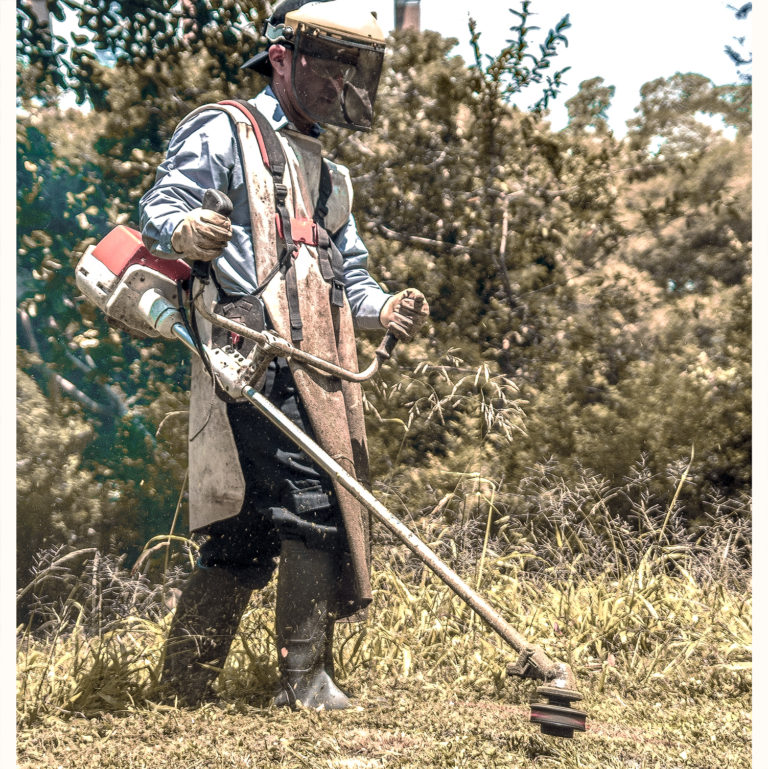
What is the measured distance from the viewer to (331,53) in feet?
11.2

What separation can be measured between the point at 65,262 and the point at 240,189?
5.36 feet

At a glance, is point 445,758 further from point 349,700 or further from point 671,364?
point 671,364

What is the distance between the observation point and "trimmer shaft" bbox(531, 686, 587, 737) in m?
2.88

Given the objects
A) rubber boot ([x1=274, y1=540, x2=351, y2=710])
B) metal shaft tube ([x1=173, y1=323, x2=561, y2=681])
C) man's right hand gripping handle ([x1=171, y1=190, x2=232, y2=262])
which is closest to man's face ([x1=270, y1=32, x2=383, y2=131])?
man's right hand gripping handle ([x1=171, y1=190, x2=232, y2=262])

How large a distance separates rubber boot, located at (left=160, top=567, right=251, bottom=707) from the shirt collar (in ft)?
4.65

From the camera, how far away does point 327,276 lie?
343 cm

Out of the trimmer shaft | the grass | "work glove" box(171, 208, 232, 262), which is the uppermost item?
"work glove" box(171, 208, 232, 262)

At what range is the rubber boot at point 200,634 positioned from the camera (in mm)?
3383

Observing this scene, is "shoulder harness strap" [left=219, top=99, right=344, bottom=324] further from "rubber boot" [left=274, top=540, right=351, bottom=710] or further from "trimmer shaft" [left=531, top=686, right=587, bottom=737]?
"trimmer shaft" [left=531, top=686, right=587, bottom=737]

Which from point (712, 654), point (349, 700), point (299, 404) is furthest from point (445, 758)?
point (712, 654)

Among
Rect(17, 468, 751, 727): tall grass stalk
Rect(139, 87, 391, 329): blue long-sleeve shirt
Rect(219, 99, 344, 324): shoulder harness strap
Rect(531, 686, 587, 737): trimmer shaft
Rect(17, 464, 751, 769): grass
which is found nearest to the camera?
Rect(531, 686, 587, 737): trimmer shaft

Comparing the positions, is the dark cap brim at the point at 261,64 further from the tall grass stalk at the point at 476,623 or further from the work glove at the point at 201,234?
the tall grass stalk at the point at 476,623
